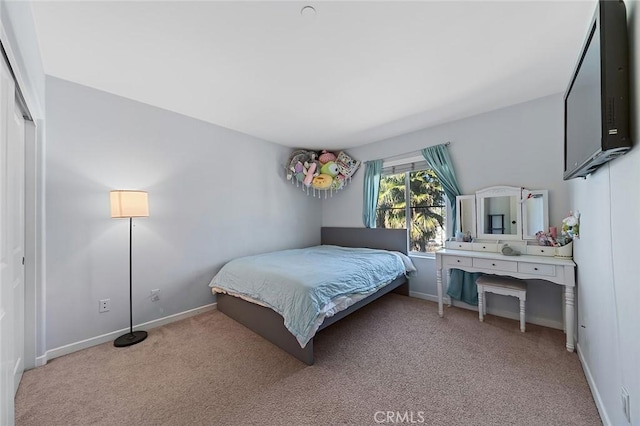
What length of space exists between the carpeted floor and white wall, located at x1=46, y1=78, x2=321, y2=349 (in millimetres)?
485

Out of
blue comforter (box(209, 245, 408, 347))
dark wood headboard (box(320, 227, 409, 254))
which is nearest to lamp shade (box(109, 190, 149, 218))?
blue comforter (box(209, 245, 408, 347))

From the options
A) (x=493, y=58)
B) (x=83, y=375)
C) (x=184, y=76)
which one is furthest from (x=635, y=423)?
(x=184, y=76)

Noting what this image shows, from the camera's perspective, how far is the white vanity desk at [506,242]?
2107 millimetres

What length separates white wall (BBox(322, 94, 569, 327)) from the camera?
2.47m

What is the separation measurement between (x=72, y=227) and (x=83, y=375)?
4.03ft

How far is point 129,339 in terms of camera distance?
7.48 ft

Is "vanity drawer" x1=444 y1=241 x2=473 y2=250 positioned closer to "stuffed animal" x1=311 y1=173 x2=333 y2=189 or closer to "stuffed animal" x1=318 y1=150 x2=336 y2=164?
"stuffed animal" x1=311 y1=173 x2=333 y2=189

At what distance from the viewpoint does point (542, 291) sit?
252cm

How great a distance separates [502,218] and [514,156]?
2.34 feet

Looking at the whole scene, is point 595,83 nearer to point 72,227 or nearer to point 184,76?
point 184,76

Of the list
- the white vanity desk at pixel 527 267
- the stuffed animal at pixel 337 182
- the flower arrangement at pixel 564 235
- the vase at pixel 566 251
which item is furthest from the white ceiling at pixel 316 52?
the white vanity desk at pixel 527 267

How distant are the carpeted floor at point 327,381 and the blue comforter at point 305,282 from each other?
0.39 metres

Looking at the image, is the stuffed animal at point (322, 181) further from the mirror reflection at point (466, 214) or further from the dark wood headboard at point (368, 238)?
the mirror reflection at point (466, 214)

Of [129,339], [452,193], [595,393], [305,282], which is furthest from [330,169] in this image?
[595,393]
